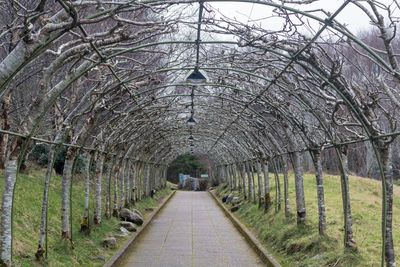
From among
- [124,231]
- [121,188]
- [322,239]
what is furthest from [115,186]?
[322,239]

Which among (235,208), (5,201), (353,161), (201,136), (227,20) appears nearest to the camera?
(5,201)

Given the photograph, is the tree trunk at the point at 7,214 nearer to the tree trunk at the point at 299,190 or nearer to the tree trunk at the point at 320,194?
the tree trunk at the point at 320,194

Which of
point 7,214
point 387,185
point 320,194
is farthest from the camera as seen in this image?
point 320,194

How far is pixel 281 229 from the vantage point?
40.0 feet

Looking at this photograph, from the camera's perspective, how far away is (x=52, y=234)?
10562mm

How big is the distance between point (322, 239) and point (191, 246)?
4274 mm

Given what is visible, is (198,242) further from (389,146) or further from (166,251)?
(389,146)

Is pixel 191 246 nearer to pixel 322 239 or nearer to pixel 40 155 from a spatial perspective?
pixel 322 239

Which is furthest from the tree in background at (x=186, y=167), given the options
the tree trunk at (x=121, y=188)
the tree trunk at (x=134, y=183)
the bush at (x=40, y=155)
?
the tree trunk at (x=121, y=188)

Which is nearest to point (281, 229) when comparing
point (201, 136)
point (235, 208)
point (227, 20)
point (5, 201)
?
point (227, 20)

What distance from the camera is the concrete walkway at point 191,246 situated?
1092 cm

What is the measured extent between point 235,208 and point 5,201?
1534 cm

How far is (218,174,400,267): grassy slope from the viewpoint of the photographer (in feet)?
27.5

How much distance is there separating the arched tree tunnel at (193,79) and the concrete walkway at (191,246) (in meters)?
1.69
